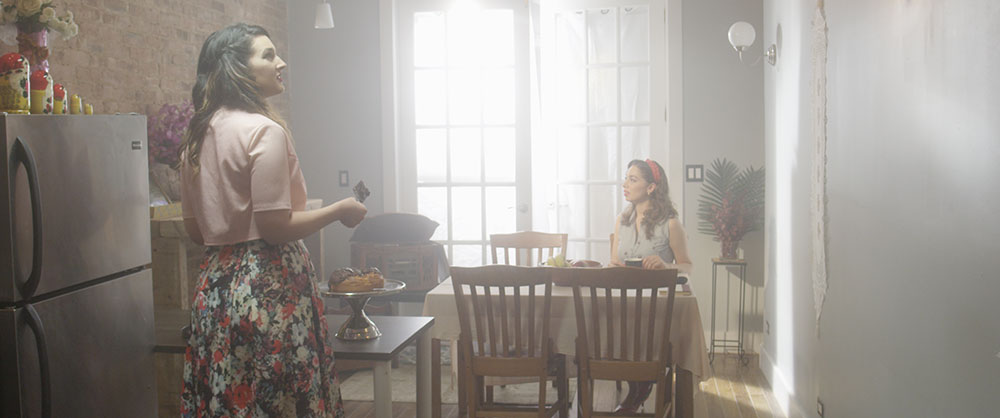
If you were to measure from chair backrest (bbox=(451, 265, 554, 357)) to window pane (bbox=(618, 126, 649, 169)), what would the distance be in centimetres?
219

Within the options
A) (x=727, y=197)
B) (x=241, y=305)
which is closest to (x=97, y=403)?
(x=241, y=305)

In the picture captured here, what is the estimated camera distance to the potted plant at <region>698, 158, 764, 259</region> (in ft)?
17.0

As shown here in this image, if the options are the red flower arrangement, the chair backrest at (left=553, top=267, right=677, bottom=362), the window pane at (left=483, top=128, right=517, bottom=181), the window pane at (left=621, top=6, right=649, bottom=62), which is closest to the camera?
the chair backrest at (left=553, top=267, right=677, bottom=362)

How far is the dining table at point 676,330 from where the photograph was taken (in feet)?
11.3

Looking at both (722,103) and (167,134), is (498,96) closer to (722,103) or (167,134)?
(722,103)

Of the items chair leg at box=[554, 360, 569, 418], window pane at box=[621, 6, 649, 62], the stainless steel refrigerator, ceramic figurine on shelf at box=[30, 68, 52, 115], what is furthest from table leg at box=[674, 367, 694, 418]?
window pane at box=[621, 6, 649, 62]

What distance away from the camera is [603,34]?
565 cm

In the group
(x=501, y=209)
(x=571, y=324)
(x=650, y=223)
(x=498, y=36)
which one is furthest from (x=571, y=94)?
(x=571, y=324)

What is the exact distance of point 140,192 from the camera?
2701 mm

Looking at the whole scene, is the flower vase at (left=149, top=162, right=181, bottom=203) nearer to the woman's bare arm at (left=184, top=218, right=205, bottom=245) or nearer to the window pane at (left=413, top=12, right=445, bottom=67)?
the woman's bare arm at (left=184, top=218, right=205, bottom=245)

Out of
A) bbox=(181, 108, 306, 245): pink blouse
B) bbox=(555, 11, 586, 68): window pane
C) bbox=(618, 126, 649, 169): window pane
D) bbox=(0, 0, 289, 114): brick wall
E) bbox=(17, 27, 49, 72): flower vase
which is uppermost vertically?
bbox=(555, 11, 586, 68): window pane

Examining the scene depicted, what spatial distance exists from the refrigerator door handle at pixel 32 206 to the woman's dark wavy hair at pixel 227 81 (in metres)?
0.42

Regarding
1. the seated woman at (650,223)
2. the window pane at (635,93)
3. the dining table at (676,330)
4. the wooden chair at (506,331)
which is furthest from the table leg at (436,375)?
the window pane at (635,93)

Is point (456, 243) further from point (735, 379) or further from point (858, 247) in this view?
point (858, 247)
